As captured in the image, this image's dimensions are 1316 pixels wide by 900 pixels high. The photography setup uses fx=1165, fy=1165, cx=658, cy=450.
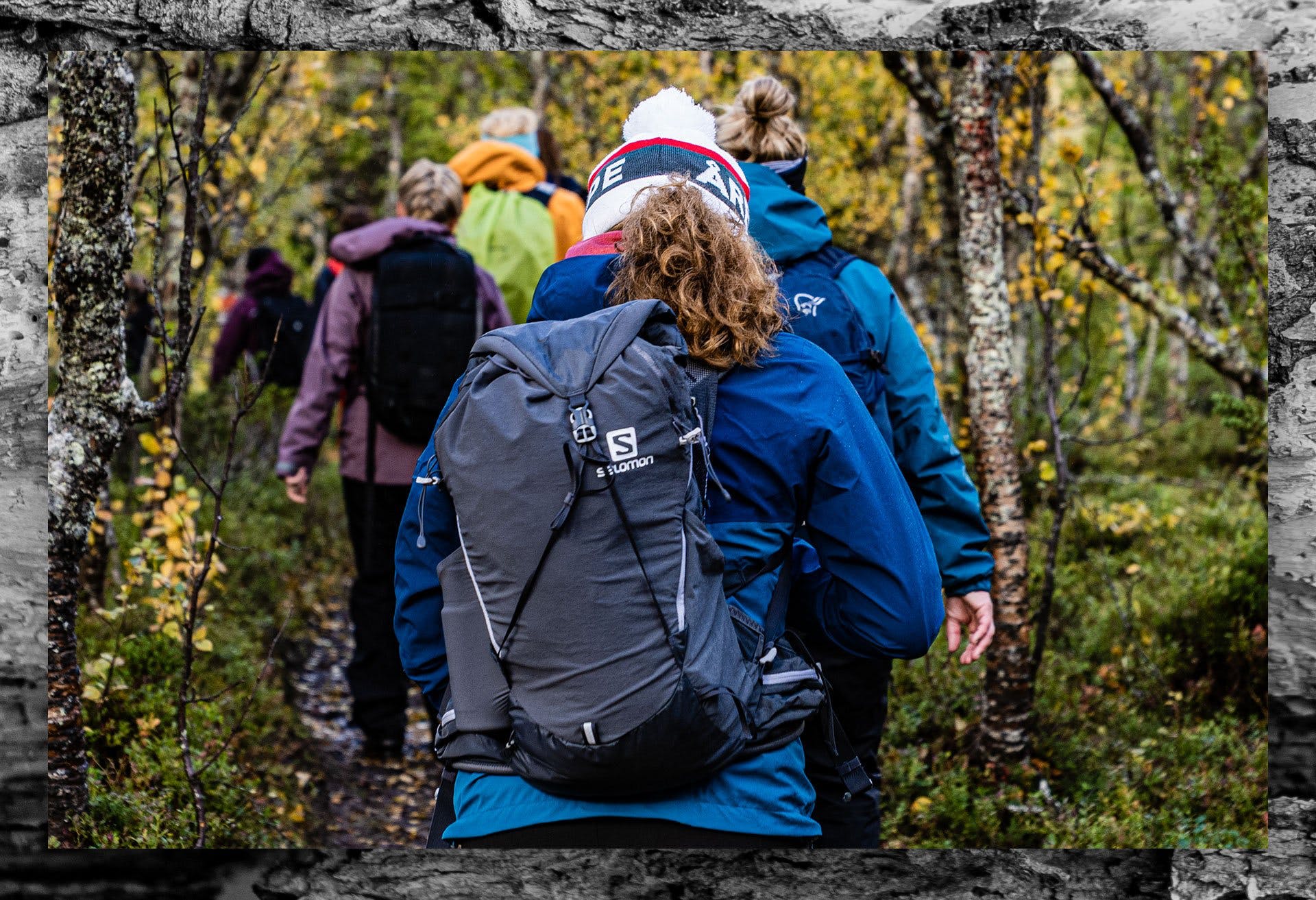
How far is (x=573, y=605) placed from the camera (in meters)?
1.78

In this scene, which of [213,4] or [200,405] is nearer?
[213,4]

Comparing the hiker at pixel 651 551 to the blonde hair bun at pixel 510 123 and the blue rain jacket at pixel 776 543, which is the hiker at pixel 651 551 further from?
the blonde hair bun at pixel 510 123

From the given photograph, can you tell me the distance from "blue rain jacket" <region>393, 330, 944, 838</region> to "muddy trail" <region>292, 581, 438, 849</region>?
79.9 inches

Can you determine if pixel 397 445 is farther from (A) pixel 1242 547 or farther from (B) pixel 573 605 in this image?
(A) pixel 1242 547

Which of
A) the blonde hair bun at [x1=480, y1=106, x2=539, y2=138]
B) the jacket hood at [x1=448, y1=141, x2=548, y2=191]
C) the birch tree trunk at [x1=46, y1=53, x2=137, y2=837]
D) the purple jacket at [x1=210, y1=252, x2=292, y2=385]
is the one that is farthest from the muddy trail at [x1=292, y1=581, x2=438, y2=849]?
the blonde hair bun at [x1=480, y1=106, x2=539, y2=138]

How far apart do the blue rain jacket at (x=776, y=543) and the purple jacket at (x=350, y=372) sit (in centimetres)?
264

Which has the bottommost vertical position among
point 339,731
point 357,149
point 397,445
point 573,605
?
point 339,731

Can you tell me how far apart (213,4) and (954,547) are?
215 cm

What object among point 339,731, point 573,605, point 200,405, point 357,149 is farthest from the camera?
point 357,149

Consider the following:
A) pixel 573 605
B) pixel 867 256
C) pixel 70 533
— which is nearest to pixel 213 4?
pixel 70 533

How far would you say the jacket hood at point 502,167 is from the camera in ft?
18.6

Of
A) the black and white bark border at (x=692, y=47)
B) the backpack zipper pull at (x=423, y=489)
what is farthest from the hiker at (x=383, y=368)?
the backpack zipper pull at (x=423, y=489)

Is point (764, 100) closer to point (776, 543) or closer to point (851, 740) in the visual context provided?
point (776, 543)

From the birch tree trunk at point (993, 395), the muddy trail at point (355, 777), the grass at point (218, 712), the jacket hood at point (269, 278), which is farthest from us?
the jacket hood at point (269, 278)
